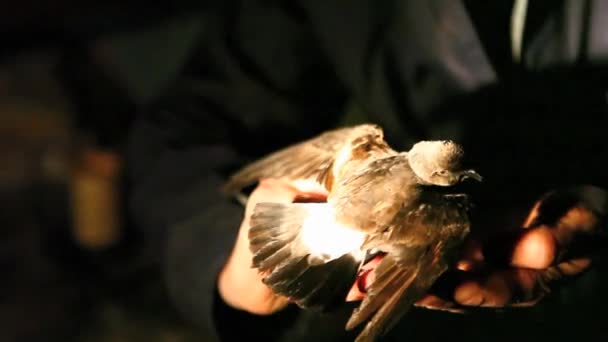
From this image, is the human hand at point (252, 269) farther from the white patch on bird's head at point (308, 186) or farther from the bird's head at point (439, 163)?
the bird's head at point (439, 163)

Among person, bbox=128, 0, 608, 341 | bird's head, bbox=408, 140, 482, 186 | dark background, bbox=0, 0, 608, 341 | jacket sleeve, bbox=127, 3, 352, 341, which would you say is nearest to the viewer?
bird's head, bbox=408, 140, 482, 186

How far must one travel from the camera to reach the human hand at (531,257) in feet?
2.13

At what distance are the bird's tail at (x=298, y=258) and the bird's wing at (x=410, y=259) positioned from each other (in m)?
0.04

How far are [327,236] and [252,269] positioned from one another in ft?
0.51

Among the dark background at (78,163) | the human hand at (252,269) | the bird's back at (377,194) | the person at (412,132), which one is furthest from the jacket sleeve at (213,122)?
the dark background at (78,163)

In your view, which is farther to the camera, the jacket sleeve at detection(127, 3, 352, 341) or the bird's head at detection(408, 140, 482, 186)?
the jacket sleeve at detection(127, 3, 352, 341)

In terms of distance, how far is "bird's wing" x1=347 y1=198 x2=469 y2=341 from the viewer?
23.5 inches

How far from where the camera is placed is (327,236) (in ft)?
2.17

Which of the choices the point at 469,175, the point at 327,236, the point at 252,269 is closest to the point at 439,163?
the point at 469,175

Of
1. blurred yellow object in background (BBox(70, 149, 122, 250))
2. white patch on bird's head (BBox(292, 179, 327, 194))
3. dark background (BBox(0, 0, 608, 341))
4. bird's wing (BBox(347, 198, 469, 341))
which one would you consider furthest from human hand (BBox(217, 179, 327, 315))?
blurred yellow object in background (BBox(70, 149, 122, 250))

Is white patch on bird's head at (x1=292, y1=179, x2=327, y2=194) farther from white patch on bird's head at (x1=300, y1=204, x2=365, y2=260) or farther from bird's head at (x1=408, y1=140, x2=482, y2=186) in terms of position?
bird's head at (x1=408, y1=140, x2=482, y2=186)

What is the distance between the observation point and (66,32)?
2721mm

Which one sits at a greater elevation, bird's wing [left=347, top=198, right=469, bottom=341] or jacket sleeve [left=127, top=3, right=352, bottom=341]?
bird's wing [left=347, top=198, right=469, bottom=341]

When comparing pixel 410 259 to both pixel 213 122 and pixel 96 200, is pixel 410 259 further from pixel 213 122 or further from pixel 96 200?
pixel 96 200
